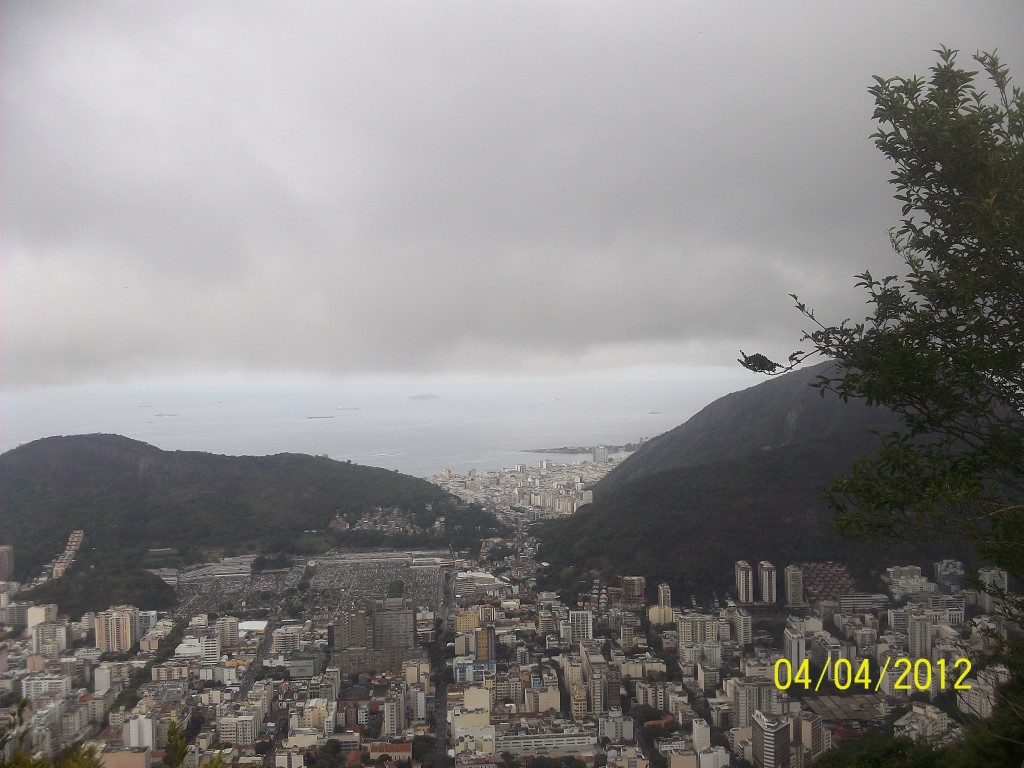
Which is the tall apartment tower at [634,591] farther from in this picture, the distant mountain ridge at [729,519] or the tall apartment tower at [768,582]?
the tall apartment tower at [768,582]

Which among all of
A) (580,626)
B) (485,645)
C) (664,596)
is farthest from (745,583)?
(485,645)

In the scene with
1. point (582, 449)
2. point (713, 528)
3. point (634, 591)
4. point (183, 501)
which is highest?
point (582, 449)

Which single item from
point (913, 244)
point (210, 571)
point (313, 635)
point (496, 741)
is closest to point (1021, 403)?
point (913, 244)

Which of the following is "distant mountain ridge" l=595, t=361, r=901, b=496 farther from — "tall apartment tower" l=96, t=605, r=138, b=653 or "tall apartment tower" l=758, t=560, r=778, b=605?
"tall apartment tower" l=96, t=605, r=138, b=653
